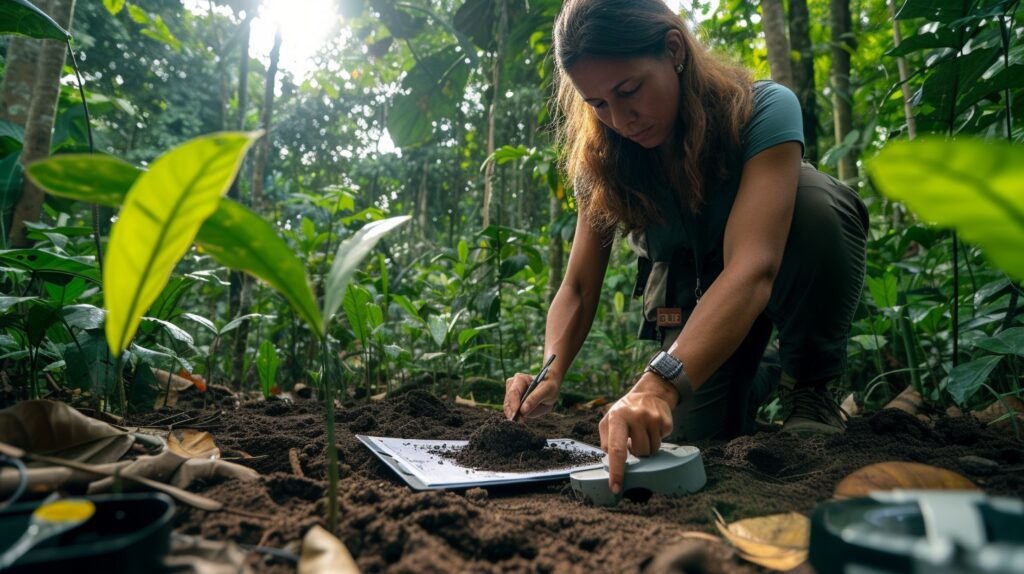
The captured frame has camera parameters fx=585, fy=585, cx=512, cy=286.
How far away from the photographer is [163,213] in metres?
0.61

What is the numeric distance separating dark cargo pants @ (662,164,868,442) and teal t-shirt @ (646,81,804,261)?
8.3 inches

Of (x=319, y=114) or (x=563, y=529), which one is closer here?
(x=563, y=529)

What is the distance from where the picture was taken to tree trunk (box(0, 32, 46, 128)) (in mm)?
2021

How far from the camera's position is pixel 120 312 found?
68cm

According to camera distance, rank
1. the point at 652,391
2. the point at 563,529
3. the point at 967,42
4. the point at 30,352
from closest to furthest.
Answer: the point at 563,529 → the point at 652,391 → the point at 30,352 → the point at 967,42

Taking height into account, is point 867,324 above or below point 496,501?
above

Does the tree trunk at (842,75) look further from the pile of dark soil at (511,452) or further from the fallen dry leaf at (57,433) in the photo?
the fallen dry leaf at (57,433)

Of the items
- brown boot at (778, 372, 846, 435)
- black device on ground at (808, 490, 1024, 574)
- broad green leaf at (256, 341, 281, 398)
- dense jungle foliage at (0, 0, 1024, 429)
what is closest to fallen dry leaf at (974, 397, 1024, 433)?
dense jungle foliage at (0, 0, 1024, 429)

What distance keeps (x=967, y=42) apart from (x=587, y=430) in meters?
1.49

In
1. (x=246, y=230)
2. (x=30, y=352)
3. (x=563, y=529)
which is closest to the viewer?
(x=246, y=230)

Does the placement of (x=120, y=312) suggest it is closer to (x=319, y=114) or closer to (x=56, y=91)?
(x=56, y=91)

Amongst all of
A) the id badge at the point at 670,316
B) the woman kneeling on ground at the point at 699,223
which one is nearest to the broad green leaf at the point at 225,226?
the woman kneeling on ground at the point at 699,223

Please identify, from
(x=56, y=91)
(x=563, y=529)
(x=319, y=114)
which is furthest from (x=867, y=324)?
(x=319, y=114)

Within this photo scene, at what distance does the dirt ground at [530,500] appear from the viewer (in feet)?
2.30
